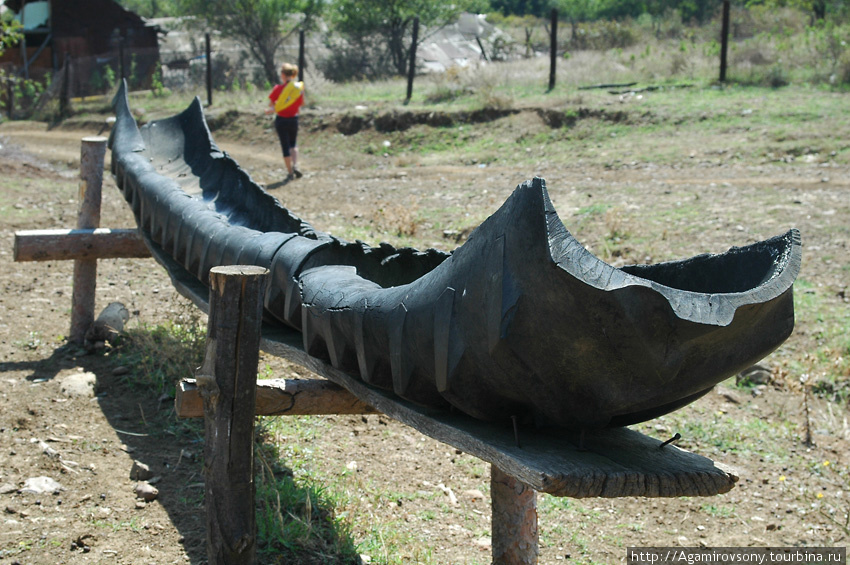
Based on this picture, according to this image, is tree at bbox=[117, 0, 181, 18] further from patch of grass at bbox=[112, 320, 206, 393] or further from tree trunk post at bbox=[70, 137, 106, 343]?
patch of grass at bbox=[112, 320, 206, 393]

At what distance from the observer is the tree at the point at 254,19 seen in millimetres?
24719

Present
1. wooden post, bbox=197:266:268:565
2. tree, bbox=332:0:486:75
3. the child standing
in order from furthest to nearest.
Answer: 1. tree, bbox=332:0:486:75
2. the child standing
3. wooden post, bbox=197:266:268:565

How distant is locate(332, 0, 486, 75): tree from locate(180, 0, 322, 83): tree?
5.28ft

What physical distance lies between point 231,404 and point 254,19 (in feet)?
78.6

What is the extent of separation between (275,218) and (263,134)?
1116 cm

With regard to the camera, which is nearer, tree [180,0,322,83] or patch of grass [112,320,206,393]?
patch of grass [112,320,206,393]

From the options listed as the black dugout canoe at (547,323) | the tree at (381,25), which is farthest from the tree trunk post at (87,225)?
the tree at (381,25)

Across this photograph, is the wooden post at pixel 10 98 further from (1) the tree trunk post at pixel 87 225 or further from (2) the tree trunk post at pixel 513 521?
(2) the tree trunk post at pixel 513 521

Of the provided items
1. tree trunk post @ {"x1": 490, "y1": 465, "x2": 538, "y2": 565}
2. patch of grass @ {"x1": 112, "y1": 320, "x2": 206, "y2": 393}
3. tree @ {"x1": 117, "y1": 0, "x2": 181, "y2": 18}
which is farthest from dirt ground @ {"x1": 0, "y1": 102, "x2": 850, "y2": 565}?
tree @ {"x1": 117, "y1": 0, "x2": 181, "y2": 18}

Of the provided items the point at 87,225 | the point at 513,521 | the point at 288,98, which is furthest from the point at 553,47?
the point at 513,521

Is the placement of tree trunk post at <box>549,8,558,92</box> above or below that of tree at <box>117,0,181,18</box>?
below

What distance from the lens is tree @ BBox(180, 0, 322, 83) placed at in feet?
81.1

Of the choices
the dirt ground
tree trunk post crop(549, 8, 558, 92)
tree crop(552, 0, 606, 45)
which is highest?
tree crop(552, 0, 606, 45)

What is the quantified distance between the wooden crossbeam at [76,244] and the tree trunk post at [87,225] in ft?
0.60
